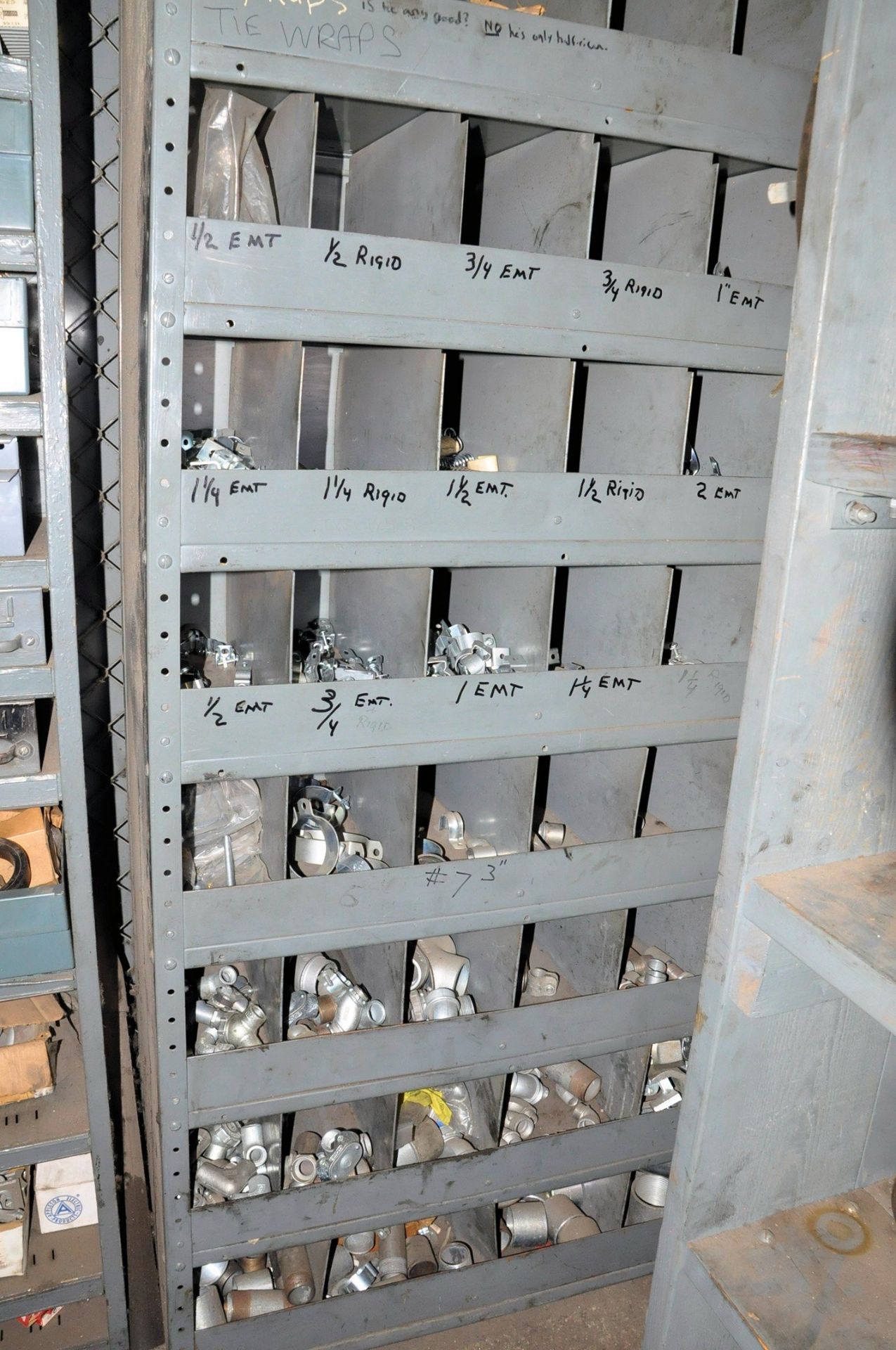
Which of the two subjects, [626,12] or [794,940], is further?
[626,12]

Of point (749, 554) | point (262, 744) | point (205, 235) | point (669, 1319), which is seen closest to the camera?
point (669, 1319)

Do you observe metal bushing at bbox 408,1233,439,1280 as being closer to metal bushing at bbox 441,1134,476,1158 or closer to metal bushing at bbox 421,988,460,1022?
metal bushing at bbox 441,1134,476,1158

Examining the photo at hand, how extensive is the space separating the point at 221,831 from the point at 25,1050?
51 cm

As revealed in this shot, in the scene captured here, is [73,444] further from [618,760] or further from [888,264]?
[888,264]

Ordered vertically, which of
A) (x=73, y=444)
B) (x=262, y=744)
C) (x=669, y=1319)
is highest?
(x=73, y=444)

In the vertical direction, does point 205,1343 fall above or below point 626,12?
below

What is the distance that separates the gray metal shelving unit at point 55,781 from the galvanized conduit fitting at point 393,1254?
0.49m

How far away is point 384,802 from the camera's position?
64.4 inches

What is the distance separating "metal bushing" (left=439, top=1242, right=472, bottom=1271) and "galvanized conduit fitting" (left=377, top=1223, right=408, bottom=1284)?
8 cm

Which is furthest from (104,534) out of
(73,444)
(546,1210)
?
(546,1210)

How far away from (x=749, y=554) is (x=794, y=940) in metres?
0.88

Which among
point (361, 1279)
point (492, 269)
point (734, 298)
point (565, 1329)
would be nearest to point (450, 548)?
point (492, 269)

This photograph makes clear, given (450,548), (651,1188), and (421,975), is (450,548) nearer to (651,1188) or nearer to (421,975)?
(421,975)

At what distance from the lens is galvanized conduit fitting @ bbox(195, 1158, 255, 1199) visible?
1.72 m
